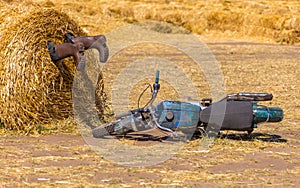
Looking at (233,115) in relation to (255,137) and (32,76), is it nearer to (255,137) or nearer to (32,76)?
(255,137)

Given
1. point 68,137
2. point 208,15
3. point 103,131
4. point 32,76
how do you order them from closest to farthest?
1. point 103,131
2. point 68,137
3. point 32,76
4. point 208,15

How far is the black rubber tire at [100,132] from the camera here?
1016 cm

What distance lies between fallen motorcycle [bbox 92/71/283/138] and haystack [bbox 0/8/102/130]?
4.63 ft

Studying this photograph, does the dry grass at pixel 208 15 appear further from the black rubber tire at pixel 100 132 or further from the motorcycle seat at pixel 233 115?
the motorcycle seat at pixel 233 115

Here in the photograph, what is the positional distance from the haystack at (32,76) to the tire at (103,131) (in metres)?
1.15

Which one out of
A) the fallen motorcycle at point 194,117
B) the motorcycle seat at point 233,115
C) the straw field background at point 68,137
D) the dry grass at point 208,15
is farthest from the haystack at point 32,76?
the dry grass at point 208,15

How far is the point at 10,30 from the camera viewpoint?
10.9 metres

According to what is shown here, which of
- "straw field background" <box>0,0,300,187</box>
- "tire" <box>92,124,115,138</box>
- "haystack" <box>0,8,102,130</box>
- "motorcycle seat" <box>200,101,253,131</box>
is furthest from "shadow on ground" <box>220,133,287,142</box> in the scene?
"haystack" <box>0,8,102,130</box>

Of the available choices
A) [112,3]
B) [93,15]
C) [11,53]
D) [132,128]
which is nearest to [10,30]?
[11,53]

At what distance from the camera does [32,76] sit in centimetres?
1083

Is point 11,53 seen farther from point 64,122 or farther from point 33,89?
point 64,122

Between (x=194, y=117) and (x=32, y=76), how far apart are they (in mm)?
2714

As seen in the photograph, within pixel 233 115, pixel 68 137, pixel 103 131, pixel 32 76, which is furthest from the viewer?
pixel 32 76

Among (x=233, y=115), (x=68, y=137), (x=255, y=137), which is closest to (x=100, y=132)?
(x=68, y=137)
